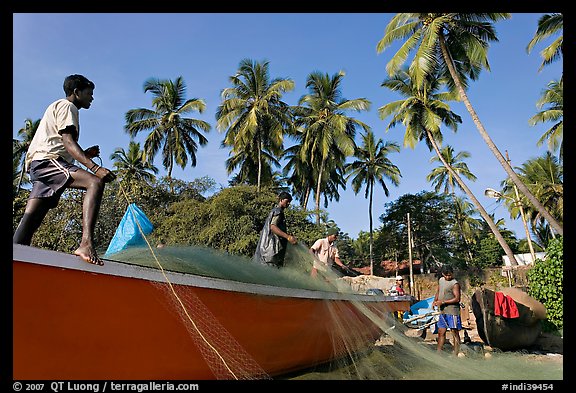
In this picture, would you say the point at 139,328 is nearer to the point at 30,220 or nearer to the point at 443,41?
the point at 30,220

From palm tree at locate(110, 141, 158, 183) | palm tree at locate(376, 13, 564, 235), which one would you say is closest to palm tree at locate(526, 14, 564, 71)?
palm tree at locate(376, 13, 564, 235)

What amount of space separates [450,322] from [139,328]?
5.82 meters

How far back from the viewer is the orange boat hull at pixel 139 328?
8.48ft

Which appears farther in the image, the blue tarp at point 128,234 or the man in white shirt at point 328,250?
the man in white shirt at point 328,250

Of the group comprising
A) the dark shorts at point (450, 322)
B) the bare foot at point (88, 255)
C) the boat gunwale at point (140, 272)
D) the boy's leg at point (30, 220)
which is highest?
the boy's leg at point (30, 220)

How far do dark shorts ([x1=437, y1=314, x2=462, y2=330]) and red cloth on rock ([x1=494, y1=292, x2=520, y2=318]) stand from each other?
4.81 feet

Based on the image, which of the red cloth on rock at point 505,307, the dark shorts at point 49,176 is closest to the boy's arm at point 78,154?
the dark shorts at point 49,176

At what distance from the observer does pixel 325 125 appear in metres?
28.1

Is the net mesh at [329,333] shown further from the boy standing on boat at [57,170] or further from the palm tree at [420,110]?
the palm tree at [420,110]

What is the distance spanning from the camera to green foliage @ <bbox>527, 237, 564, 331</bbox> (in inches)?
400

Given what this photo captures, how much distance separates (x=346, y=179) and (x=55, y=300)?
115ft

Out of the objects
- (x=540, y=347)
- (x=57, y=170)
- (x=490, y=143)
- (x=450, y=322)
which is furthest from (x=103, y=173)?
(x=490, y=143)

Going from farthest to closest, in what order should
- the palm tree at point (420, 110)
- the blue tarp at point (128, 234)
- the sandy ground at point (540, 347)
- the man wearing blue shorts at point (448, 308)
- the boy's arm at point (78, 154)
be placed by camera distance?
Answer: the palm tree at point (420, 110)
the sandy ground at point (540, 347)
the man wearing blue shorts at point (448, 308)
the blue tarp at point (128, 234)
the boy's arm at point (78, 154)

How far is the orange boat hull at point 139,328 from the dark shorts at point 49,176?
668 mm
